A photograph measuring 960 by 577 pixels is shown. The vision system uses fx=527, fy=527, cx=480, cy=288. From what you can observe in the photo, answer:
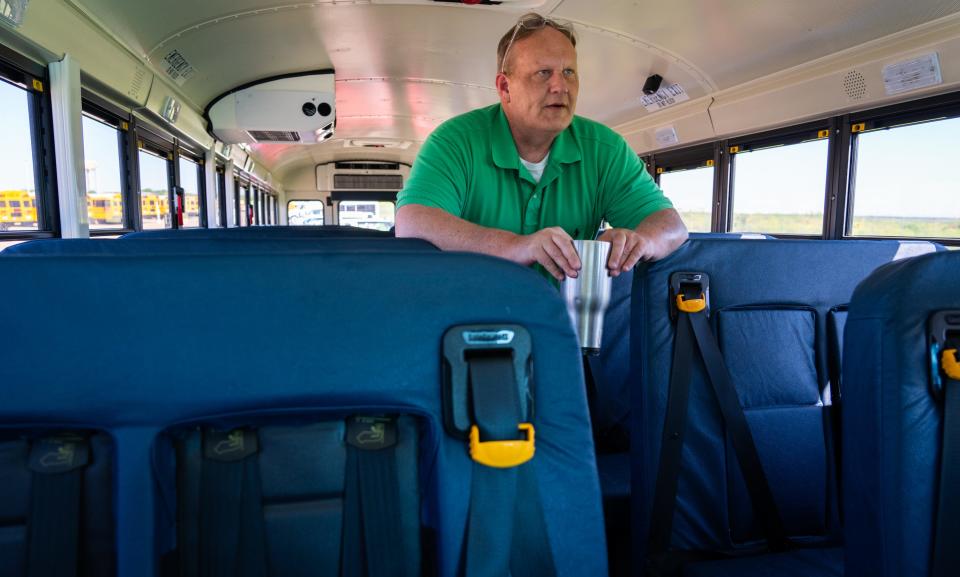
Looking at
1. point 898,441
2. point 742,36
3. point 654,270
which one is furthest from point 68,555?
point 742,36

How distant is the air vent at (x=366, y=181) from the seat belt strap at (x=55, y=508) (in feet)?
41.5

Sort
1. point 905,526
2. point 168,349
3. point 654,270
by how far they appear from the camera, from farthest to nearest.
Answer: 1. point 654,270
2. point 905,526
3. point 168,349

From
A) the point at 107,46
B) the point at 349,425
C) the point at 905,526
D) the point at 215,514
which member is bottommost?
the point at 905,526

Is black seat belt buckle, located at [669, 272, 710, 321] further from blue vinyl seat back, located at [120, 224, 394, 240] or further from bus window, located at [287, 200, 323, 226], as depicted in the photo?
bus window, located at [287, 200, 323, 226]

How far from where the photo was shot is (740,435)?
5.15 feet

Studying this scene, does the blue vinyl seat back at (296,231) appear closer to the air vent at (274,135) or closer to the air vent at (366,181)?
the air vent at (274,135)

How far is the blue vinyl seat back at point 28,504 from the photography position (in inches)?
26.8

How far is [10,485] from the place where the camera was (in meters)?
0.68

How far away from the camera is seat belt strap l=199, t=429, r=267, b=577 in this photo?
72cm

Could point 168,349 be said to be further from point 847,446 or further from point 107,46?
point 107,46

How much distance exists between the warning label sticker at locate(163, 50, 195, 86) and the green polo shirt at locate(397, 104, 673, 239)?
3631mm

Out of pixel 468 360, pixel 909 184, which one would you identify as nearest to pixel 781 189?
pixel 909 184

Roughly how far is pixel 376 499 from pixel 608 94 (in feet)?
18.0

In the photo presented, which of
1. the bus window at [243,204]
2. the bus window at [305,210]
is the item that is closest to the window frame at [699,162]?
the bus window at [243,204]
